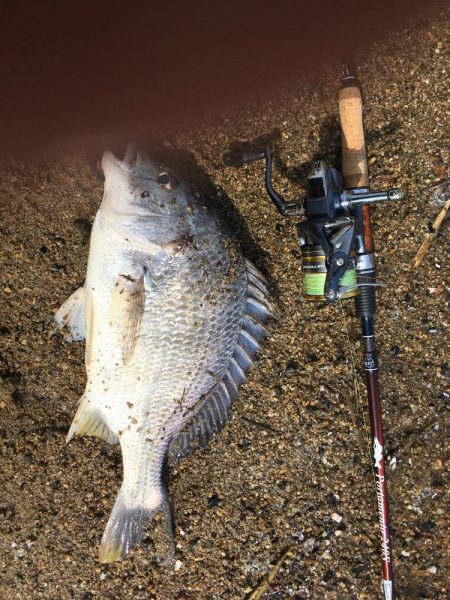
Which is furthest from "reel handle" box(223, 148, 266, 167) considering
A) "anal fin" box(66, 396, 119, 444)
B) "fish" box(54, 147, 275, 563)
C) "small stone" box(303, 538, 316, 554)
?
"small stone" box(303, 538, 316, 554)

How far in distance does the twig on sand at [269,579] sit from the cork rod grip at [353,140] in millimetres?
2029

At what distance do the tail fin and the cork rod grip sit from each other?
1965mm

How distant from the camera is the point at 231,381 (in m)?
2.33

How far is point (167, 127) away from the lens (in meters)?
2.39

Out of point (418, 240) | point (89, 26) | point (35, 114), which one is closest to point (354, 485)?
point (418, 240)

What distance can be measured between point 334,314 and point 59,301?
1.56m

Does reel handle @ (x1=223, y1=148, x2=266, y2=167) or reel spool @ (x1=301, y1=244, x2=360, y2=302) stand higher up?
reel handle @ (x1=223, y1=148, x2=266, y2=167)

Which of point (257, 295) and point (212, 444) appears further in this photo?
point (212, 444)

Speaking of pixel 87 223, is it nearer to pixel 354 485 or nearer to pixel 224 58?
pixel 224 58

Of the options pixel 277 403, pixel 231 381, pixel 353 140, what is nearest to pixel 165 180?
pixel 353 140

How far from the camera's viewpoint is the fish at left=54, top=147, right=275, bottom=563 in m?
1.97

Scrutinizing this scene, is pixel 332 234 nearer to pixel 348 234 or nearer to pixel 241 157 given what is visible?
pixel 348 234

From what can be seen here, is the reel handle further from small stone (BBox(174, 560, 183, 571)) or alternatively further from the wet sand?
small stone (BBox(174, 560, 183, 571))

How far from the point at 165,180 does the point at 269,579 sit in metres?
2.23
